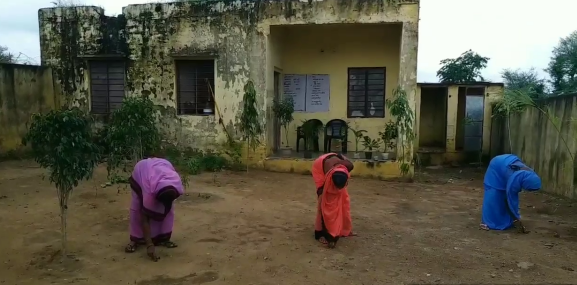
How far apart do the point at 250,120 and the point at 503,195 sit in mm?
5623

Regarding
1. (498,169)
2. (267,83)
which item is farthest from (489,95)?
(498,169)

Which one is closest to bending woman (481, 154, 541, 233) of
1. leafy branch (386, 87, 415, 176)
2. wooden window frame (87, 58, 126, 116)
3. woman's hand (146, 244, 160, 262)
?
leafy branch (386, 87, 415, 176)

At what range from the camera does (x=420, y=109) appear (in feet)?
43.9

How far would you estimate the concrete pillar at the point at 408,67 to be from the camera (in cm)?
927

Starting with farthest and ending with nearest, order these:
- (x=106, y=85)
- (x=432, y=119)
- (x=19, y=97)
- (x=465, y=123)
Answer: (x=432, y=119)
(x=465, y=123)
(x=106, y=85)
(x=19, y=97)

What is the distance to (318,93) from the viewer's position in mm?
11578

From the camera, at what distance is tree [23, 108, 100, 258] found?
13.6 ft

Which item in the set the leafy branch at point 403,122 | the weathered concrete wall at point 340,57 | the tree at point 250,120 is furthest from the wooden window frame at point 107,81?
the leafy branch at point 403,122

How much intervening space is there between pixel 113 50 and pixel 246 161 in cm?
420

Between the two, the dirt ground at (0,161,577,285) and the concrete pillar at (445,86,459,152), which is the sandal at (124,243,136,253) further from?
the concrete pillar at (445,86,459,152)

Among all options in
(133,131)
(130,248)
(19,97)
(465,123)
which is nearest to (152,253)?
(130,248)

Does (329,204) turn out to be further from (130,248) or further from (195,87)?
(195,87)

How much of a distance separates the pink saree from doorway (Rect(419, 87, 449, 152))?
993 cm

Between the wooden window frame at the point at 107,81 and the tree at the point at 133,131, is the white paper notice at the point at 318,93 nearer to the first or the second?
the wooden window frame at the point at 107,81
